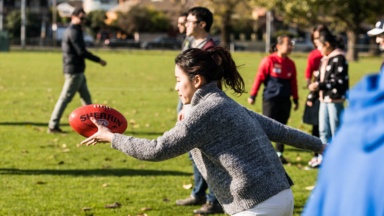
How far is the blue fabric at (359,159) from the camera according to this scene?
1.58 meters

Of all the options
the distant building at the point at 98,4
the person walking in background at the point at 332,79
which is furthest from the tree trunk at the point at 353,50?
the distant building at the point at 98,4

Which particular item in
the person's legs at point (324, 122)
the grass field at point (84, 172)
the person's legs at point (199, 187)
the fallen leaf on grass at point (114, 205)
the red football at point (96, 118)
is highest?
the red football at point (96, 118)

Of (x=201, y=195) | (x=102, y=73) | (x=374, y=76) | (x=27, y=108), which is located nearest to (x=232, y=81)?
(x=374, y=76)

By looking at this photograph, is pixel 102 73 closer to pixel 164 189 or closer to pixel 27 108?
pixel 27 108

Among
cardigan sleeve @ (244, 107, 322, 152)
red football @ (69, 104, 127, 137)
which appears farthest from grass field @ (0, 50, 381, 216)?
cardigan sleeve @ (244, 107, 322, 152)

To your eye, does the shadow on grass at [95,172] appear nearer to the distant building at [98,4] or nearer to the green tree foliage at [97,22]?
the green tree foliage at [97,22]

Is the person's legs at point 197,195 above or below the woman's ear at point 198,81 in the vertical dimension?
below

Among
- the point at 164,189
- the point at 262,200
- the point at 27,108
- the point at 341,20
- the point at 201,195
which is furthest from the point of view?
the point at 341,20

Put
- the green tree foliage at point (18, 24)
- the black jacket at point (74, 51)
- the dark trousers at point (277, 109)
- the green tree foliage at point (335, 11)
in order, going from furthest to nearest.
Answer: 1. the green tree foliage at point (18, 24)
2. the green tree foliage at point (335, 11)
3. the black jacket at point (74, 51)
4. the dark trousers at point (277, 109)

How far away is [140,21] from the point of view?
288 ft

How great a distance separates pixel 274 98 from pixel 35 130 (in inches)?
191

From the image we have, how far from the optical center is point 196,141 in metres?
3.87

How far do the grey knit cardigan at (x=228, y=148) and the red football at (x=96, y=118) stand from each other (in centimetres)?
49

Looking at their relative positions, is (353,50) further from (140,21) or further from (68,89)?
(68,89)
